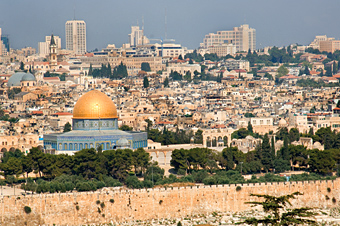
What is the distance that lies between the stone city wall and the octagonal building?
13.0 m

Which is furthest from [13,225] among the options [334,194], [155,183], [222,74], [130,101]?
[222,74]

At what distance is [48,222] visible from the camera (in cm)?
4556

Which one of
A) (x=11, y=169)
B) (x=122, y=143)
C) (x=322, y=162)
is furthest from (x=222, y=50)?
(x=11, y=169)

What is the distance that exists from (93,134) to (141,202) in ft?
52.4

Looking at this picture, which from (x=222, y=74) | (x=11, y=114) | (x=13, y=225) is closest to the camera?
(x=13, y=225)

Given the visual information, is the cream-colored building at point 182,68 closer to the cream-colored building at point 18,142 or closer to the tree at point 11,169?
the cream-colored building at point 18,142

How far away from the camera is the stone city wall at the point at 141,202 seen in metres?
45.6

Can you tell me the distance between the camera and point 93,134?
2473 inches

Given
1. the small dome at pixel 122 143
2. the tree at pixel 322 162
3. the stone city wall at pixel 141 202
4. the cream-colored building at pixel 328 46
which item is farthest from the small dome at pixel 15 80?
the cream-colored building at pixel 328 46

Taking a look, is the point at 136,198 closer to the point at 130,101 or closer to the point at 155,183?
the point at 155,183

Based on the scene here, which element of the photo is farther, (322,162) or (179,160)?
(179,160)

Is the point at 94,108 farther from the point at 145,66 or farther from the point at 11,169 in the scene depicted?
the point at 145,66

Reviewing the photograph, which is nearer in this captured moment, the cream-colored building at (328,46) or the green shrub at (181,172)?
the green shrub at (181,172)

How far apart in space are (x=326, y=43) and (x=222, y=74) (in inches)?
2381
